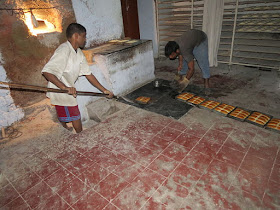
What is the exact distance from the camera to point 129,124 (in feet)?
13.0

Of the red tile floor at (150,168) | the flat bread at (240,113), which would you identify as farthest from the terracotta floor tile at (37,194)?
the flat bread at (240,113)

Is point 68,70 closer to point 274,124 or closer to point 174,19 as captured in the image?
point 274,124

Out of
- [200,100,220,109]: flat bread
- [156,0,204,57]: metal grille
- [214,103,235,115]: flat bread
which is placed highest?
[156,0,204,57]: metal grille

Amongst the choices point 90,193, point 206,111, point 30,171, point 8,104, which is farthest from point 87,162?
point 206,111

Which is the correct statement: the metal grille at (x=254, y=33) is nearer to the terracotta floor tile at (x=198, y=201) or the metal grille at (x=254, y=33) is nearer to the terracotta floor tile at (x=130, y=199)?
the terracotta floor tile at (x=198, y=201)

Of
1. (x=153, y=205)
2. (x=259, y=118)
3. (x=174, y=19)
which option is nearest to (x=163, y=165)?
(x=153, y=205)

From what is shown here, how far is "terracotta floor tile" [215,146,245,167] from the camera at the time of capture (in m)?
2.83

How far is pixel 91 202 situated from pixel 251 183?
2.12m

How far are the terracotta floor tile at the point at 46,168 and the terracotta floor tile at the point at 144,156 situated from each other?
1204mm

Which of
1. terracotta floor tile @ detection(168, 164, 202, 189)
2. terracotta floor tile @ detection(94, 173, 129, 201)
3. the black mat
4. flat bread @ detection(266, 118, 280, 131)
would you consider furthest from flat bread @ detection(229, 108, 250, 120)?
terracotta floor tile @ detection(94, 173, 129, 201)

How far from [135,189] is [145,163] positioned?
480 millimetres

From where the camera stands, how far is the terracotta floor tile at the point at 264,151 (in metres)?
2.88

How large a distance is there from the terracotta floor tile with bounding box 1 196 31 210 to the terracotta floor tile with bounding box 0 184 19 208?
54mm

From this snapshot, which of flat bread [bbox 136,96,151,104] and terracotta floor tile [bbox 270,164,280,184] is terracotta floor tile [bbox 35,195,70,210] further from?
flat bread [bbox 136,96,151,104]
